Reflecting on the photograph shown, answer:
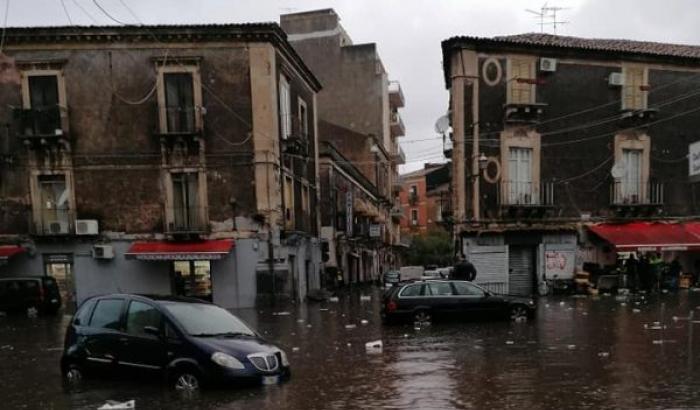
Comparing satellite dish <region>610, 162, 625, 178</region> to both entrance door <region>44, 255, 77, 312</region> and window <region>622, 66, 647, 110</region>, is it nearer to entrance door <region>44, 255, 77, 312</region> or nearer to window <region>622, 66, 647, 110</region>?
window <region>622, 66, 647, 110</region>

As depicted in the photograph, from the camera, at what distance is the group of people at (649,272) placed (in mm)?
27641

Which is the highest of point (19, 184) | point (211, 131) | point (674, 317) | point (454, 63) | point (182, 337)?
point (454, 63)

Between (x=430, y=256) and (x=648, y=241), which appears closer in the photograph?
(x=648, y=241)

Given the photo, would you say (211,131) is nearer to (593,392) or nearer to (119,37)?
(119,37)

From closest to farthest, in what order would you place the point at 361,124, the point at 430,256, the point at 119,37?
the point at 119,37 < the point at 361,124 < the point at 430,256

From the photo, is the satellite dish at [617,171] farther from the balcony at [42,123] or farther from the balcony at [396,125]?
the balcony at [396,125]

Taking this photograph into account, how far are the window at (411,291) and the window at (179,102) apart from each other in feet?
43.3

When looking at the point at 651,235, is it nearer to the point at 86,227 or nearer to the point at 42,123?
the point at 86,227

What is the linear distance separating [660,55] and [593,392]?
83.1 feet

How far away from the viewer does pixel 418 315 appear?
1691 cm

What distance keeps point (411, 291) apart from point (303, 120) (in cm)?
1708

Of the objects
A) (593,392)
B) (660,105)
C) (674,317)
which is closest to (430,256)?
(660,105)

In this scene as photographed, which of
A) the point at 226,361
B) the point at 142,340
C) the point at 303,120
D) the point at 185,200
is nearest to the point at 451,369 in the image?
the point at 226,361

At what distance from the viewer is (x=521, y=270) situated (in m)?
28.2
